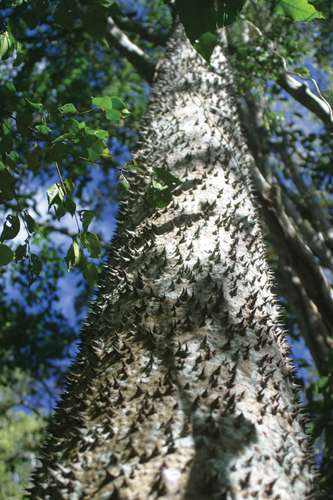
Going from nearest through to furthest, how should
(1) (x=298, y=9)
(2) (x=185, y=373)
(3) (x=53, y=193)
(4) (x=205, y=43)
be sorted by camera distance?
(2) (x=185, y=373) < (4) (x=205, y=43) < (1) (x=298, y=9) < (3) (x=53, y=193)

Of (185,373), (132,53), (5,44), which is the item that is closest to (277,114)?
(132,53)

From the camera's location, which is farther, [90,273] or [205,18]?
[90,273]

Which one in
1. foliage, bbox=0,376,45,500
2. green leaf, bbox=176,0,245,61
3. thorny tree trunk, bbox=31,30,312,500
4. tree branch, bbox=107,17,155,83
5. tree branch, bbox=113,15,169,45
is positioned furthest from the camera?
foliage, bbox=0,376,45,500

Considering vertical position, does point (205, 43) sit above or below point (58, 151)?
below

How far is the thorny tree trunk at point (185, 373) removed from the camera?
1.01 meters

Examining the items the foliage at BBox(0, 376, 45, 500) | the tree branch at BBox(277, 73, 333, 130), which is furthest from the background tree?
the foliage at BBox(0, 376, 45, 500)

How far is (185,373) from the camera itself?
122cm

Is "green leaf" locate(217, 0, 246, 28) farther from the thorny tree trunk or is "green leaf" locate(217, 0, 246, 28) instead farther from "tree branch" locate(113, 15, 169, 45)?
"tree branch" locate(113, 15, 169, 45)

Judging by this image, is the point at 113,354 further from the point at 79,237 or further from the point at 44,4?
the point at 44,4

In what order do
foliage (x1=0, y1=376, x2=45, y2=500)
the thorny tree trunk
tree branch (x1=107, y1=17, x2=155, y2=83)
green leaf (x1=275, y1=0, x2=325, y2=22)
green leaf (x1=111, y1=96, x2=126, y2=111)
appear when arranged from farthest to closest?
1. foliage (x1=0, y1=376, x2=45, y2=500)
2. tree branch (x1=107, y1=17, x2=155, y2=83)
3. green leaf (x1=111, y1=96, x2=126, y2=111)
4. green leaf (x1=275, y1=0, x2=325, y2=22)
5. the thorny tree trunk

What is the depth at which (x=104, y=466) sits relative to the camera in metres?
1.04

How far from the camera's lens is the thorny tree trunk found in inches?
39.9

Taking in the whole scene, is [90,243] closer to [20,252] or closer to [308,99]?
[20,252]

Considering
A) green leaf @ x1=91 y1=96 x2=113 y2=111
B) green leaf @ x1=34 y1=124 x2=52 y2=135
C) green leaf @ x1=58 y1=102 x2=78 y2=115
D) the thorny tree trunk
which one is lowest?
the thorny tree trunk
